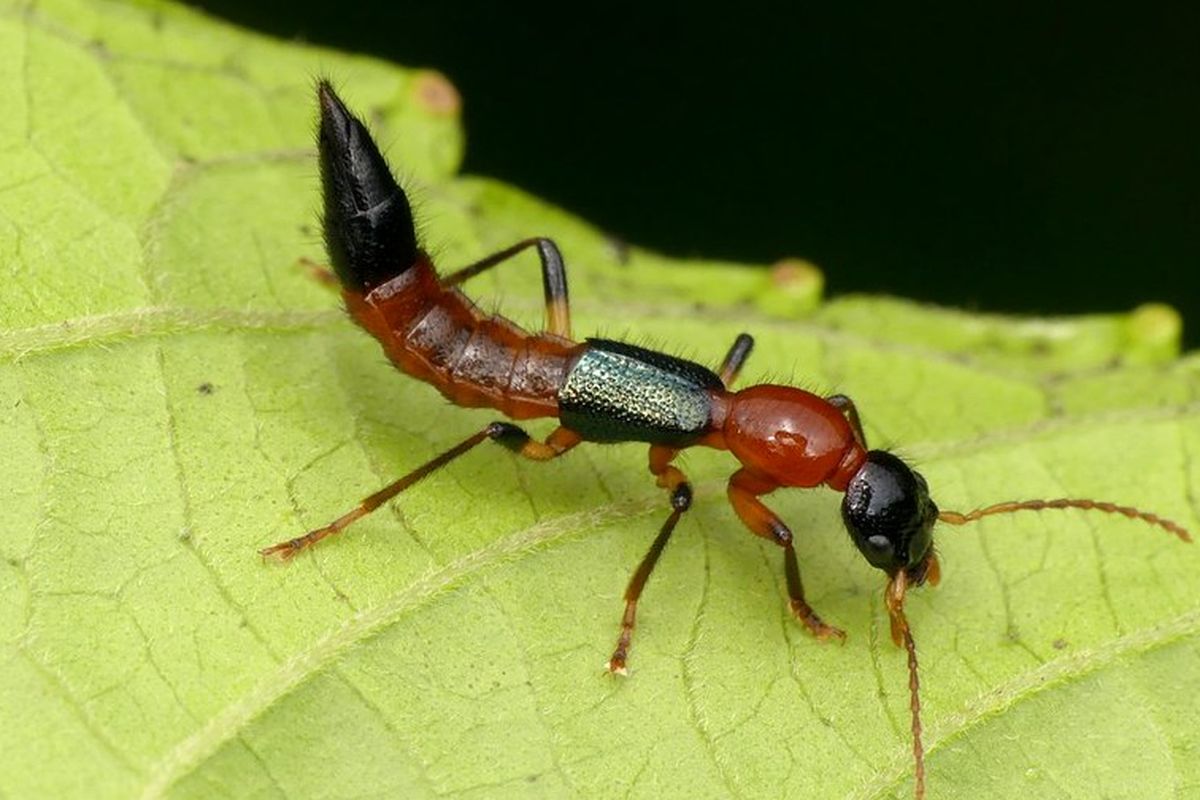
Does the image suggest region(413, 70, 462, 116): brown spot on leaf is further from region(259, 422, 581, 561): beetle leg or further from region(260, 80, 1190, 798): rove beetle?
region(259, 422, 581, 561): beetle leg

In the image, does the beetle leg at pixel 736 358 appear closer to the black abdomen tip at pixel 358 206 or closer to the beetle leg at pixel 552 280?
the beetle leg at pixel 552 280

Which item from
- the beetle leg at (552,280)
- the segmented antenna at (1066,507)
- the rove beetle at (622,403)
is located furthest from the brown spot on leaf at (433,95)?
the segmented antenna at (1066,507)

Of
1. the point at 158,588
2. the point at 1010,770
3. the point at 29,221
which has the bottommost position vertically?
the point at 1010,770

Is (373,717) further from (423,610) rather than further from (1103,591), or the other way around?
(1103,591)

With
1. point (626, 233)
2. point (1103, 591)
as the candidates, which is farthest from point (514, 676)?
point (626, 233)

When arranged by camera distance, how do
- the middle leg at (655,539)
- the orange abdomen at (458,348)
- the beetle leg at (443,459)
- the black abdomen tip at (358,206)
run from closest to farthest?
the beetle leg at (443,459) < the middle leg at (655,539) < the black abdomen tip at (358,206) < the orange abdomen at (458,348)

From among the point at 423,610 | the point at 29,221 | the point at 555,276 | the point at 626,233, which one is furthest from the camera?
the point at 626,233
